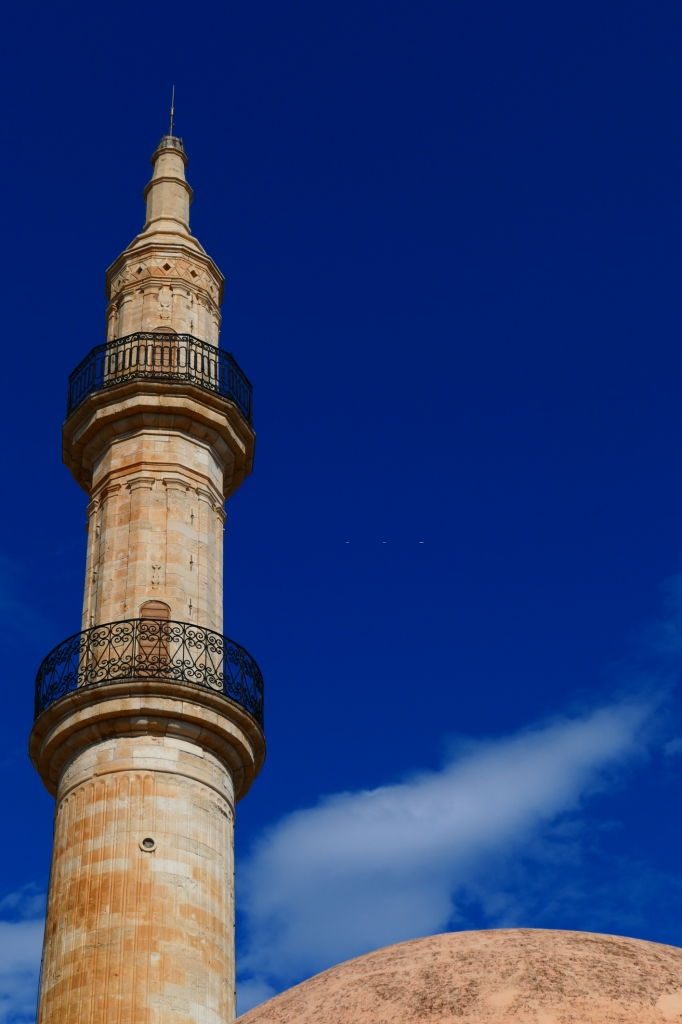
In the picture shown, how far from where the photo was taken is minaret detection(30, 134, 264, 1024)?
19.0 metres

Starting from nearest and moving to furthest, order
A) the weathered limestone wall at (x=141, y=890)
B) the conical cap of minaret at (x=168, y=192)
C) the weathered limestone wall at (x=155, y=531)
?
the weathered limestone wall at (x=141, y=890) → the weathered limestone wall at (x=155, y=531) → the conical cap of minaret at (x=168, y=192)

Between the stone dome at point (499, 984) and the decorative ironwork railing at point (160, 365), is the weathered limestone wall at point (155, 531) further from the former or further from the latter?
the stone dome at point (499, 984)

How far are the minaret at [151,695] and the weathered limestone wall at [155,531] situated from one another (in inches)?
1.3

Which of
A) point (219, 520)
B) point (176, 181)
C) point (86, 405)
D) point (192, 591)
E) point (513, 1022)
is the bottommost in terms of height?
point (513, 1022)

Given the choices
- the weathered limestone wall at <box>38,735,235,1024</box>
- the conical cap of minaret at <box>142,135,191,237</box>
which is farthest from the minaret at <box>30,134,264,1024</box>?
the conical cap of minaret at <box>142,135,191,237</box>

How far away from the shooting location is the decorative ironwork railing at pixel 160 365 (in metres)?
25.2

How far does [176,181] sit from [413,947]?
25846mm

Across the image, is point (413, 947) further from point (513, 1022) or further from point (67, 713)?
point (67, 713)

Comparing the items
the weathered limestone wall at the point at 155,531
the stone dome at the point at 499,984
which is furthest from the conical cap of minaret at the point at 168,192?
the stone dome at the point at 499,984

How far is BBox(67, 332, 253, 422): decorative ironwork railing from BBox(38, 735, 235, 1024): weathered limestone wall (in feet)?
24.1

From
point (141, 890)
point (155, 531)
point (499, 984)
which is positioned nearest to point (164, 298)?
point (155, 531)

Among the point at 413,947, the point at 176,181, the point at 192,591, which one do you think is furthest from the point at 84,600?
the point at 413,947

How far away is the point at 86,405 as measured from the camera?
2497 cm

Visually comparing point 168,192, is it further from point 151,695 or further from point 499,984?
point 499,984
